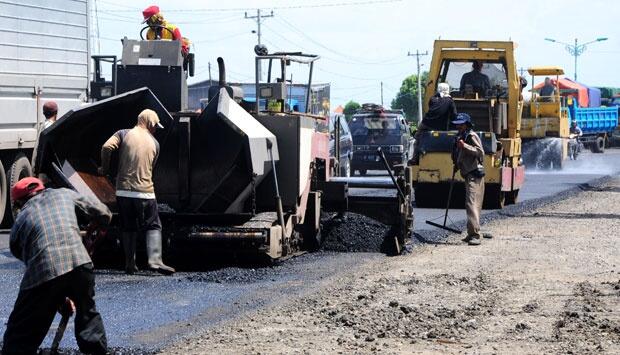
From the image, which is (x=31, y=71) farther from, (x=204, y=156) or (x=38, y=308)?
(x=38, y=308)

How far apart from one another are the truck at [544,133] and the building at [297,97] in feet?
66.6

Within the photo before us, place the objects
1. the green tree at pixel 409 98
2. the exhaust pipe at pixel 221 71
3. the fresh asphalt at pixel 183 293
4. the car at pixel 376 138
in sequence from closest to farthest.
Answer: the fresh asphalt at pixel 183 293 < the exhaust pipe at pixel 221 71 < the car at pixel 376 138 < the green tree at pixel 409 98

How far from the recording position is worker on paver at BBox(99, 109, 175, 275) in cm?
1199

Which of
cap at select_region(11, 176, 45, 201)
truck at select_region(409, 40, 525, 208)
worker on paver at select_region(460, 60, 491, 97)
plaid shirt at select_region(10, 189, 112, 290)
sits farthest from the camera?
worker on paver at select_region(460, 60, 491, 97)

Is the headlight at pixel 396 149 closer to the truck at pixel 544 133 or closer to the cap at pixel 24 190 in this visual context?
the truck at pixel 544 133

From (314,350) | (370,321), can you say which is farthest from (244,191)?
(314,350)

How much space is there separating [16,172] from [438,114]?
6982 millimetres

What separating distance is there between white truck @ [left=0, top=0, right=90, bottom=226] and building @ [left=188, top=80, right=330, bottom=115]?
8.98ft

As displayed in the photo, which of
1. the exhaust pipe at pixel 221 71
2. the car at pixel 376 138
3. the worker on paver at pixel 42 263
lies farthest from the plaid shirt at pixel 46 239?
the car at pixel 376 138

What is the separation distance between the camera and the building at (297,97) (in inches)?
564

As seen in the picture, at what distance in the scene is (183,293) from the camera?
11016 mm

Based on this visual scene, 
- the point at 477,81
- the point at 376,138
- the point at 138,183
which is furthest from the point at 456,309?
the point at 376,138

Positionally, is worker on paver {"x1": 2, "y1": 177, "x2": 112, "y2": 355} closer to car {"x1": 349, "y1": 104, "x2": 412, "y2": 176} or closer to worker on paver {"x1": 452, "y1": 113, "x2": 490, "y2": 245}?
worker on paver {"x1": 452, "y1": 113, "x2": 490, "y2": 245}

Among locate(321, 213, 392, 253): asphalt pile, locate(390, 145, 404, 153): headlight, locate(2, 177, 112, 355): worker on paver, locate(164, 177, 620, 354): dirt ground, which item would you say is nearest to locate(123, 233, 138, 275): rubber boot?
locate(164, 177, 620, 354): dirt ground
